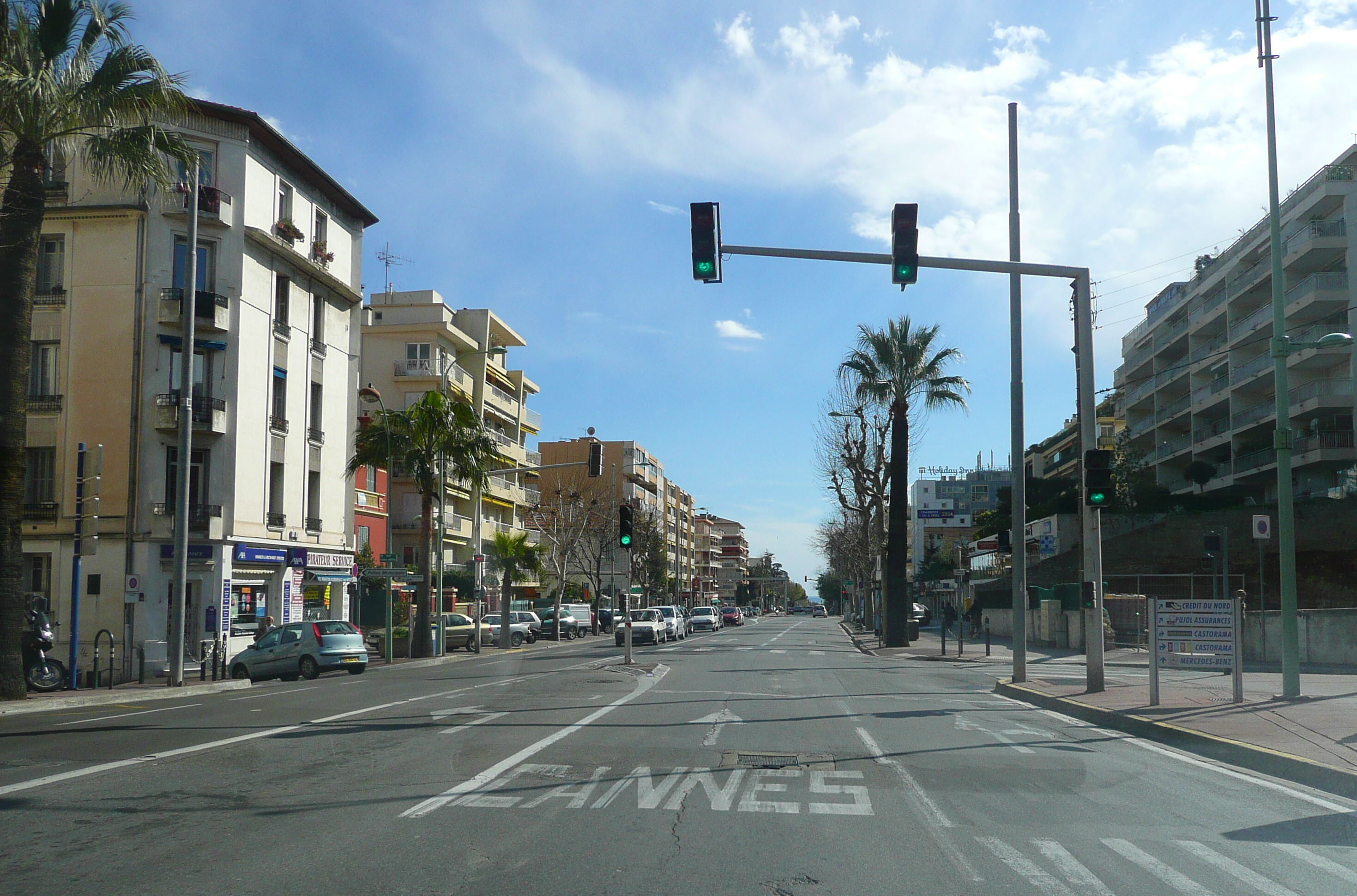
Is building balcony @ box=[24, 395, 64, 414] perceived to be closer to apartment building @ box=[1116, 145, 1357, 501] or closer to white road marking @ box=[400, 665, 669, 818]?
white road marking @ box=[400, 665, 669, 818]

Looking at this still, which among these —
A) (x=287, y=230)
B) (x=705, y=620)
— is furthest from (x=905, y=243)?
(x=705, y=620)

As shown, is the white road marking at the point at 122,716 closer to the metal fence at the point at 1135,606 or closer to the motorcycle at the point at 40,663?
the motorcycle at the point at 40,663

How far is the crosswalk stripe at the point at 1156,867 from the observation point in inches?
239

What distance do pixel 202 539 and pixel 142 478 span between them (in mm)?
2434

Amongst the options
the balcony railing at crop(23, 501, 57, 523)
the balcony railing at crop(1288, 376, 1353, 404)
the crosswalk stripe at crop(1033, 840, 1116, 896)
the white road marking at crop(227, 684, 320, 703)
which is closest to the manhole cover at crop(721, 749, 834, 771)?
the crosswalk stripe at crop(1033, 840, 1116, 896)

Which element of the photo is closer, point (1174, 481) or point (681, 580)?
point (1174, 481)

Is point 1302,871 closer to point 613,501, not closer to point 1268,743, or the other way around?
point 1268,743

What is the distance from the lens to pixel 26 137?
63.1ft

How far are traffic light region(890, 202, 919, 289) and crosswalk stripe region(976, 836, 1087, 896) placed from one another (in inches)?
324

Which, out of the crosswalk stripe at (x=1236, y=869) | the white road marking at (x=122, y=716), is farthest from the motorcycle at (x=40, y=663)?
the crosswalk stripe at (x=1236, y=869)

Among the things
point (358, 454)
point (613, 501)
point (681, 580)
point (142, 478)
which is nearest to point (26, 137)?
point (142, 478)

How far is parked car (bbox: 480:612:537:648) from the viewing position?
4647cm

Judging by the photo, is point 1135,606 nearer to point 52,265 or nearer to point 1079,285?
point 1079,285

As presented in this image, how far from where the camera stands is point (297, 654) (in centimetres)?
2622
